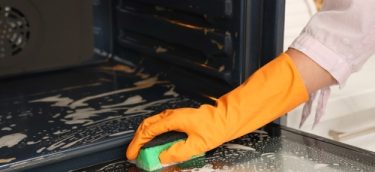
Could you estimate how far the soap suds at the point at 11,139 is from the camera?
42.8 inches

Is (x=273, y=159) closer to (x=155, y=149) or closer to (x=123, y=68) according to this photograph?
(x=155, y=149)

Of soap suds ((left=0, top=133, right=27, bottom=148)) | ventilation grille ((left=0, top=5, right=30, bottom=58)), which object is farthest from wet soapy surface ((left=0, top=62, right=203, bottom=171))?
ventilation grille ((left=0, top=5, right=30, bottom=58))

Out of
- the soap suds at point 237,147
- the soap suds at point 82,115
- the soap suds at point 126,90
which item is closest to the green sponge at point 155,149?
the soap suds at point 237,147

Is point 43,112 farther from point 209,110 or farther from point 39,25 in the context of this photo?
point 209,110

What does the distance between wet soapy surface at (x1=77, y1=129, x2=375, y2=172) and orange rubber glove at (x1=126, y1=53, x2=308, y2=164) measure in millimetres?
28

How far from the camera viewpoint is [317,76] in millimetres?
1072

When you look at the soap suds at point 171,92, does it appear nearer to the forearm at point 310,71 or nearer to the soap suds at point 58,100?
the soap suds at point 58,100

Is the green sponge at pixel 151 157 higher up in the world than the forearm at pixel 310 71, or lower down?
lower down

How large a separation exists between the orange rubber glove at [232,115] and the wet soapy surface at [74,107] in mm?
85

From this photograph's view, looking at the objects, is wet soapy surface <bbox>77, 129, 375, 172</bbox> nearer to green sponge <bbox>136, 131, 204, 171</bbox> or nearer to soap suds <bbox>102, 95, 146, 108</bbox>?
green sponge <bbox>136, 131, 204, 171</bbox>

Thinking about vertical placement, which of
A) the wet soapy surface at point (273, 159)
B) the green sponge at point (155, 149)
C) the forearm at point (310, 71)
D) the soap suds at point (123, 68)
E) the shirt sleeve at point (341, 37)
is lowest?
the wet soapy surface at point (273, 159)

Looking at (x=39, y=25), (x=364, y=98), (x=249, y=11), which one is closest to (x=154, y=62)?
(x=39, y=25)

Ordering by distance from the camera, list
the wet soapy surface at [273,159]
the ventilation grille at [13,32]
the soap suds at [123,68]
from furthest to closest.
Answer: the soap suds at [123,68], the ventilation grille at [13,32], the wet soapy surface at [273,159]

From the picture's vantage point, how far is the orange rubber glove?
3.47ft
